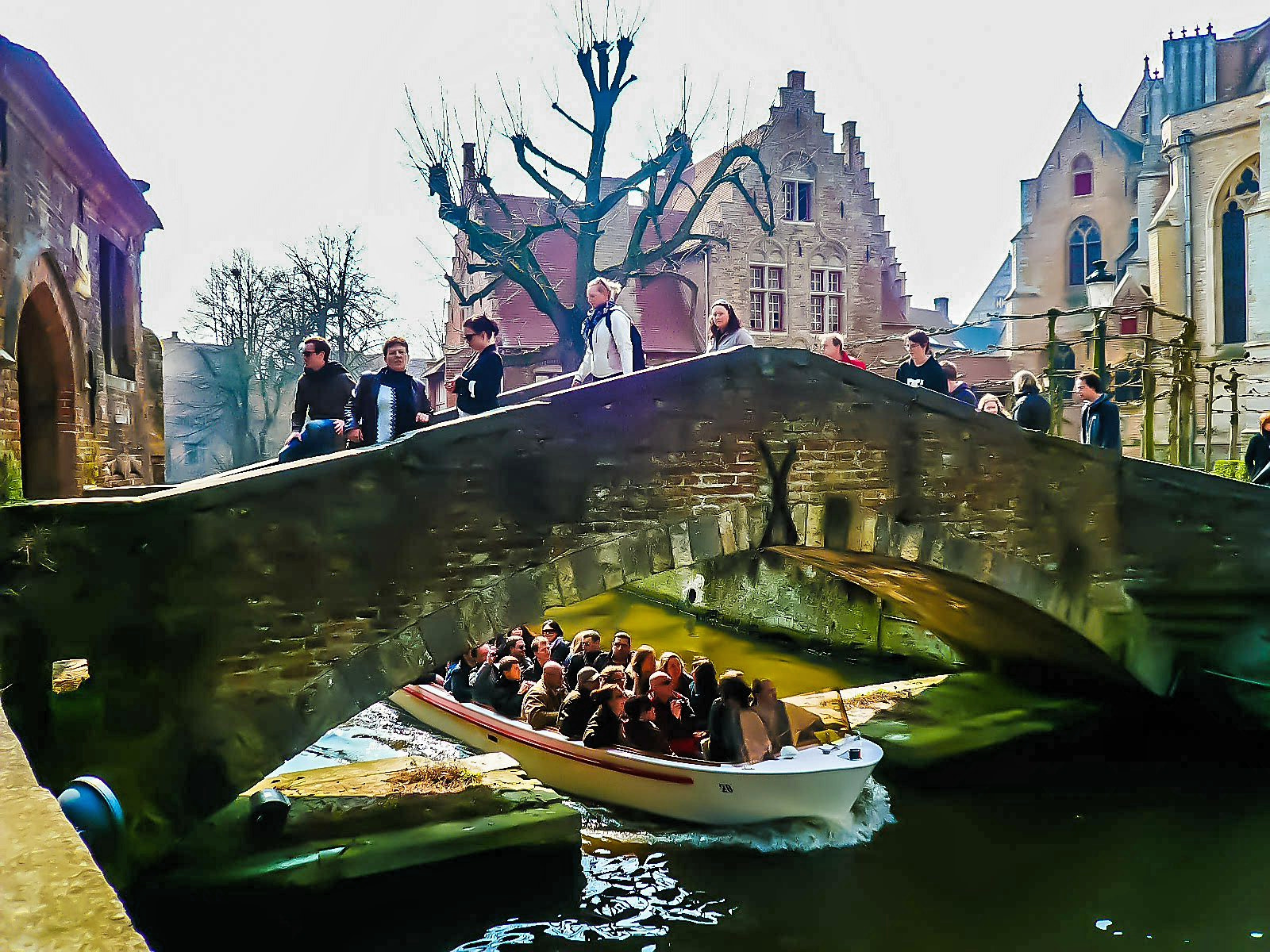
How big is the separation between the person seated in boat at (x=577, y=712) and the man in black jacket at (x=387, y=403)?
272 cm

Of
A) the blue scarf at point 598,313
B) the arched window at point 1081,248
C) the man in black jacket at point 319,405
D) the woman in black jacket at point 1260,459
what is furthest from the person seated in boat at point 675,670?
the arched window at point 1081,248

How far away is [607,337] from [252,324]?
26438 mm

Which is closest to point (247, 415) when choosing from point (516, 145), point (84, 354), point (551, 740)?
point (516, 145)

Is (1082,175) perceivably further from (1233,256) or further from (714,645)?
(714,645)

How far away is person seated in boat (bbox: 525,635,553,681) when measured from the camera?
1001cm

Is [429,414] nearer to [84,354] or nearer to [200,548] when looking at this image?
[200,548]

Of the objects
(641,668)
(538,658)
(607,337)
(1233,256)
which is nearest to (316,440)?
(607,337)

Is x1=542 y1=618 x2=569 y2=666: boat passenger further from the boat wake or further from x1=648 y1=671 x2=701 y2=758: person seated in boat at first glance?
the boat wake

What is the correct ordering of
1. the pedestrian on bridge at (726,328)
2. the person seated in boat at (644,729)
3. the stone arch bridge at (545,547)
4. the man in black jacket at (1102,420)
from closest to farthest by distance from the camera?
the stone arch bridge at (545,547)
the pedestrian on bridge at (726,328)
the person seated in boat at (644,729)
the man in black jacket at (1102,420)

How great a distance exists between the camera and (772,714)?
744cm

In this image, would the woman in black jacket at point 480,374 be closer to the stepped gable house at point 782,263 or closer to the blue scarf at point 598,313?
the blue scarf at point 598,313

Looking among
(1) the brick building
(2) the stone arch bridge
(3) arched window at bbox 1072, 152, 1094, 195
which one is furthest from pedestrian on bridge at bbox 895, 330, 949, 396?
(3) arched window at bbox 1072, 152, 1094, 195

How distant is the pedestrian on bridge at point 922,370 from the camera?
26.2ft

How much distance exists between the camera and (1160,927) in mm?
5910
